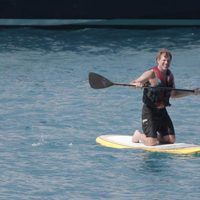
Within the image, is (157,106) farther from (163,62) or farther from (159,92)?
(163,62)

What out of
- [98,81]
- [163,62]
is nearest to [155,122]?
[163,62]

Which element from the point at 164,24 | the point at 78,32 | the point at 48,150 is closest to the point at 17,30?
the point at 78,32

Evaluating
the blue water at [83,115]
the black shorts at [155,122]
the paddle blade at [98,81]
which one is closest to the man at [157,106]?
the black shorts at [155,122]

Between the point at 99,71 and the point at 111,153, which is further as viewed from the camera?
the point at 99,71

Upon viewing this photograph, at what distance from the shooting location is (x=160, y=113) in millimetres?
12961

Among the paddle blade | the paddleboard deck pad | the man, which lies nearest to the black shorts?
the man

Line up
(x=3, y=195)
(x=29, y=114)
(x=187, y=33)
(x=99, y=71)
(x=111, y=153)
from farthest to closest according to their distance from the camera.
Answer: (x=187, y=33) → (x=99, y=71) → (x=29, y=114) → (x=111, y=153) → (x=3, y=195)

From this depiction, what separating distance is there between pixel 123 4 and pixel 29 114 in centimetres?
927

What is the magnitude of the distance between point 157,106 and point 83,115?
2.47 metres

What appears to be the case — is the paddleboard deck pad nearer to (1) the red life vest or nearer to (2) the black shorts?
(2) the black shorts

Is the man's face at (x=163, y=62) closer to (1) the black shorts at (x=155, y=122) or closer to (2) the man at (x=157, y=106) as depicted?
(2) the man at (x=157, y=106)

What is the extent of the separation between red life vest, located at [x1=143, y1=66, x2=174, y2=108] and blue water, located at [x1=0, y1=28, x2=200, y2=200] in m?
0.66

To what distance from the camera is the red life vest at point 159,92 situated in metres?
12.8

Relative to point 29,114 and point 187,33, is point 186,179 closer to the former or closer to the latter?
point 29,114
